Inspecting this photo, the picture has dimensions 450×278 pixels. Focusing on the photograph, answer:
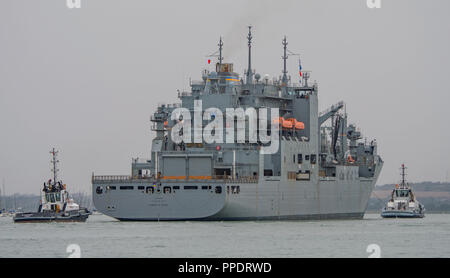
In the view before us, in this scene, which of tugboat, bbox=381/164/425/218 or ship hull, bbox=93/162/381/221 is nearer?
ship hull, bbox=93/162/381/221

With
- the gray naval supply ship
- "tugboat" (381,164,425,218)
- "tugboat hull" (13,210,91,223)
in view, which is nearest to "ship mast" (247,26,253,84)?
the gray naval supply ship

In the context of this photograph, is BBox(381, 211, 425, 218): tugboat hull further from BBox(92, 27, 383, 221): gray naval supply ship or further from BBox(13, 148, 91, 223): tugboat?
BBox(13, 148, 91, 223): tugboat

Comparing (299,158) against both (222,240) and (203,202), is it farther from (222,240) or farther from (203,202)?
(222,240)

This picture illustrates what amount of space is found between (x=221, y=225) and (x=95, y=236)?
39.2ft

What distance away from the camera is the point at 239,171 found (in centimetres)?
8675

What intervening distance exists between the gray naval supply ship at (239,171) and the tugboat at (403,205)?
10.7m

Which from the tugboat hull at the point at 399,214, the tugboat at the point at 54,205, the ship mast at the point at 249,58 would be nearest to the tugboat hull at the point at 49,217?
the tugboat at the point at 54,205

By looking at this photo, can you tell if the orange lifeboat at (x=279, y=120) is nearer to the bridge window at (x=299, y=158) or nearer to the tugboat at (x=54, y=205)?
the bridge window at (x=299, y=158)

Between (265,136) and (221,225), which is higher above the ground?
(265,136)

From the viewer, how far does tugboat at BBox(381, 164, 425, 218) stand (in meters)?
114

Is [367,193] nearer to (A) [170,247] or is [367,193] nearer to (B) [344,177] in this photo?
(B) [344,177]

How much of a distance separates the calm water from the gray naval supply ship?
7.37ft
